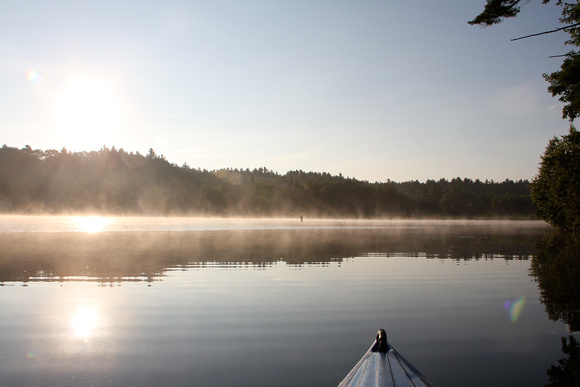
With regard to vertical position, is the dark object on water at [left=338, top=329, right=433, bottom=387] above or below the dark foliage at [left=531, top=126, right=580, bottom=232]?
below

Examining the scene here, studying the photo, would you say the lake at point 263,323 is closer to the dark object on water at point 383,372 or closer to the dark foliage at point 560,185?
the dark object on water at point 383,372

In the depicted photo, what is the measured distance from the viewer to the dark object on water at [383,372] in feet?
17.7

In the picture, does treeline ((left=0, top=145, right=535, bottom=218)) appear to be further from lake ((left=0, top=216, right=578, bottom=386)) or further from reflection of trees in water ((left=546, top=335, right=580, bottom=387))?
reflection of trees in water ((left=546, top=335, right=580, bottom=387))

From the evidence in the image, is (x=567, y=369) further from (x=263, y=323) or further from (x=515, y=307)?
(x=263, y=323)

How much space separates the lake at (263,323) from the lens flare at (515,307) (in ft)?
0.10

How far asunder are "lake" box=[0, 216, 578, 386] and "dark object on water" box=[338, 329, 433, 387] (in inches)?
38.0

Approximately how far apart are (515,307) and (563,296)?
2279mm

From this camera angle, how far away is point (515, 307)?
1223cm

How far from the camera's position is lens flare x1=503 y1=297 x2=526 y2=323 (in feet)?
36.7

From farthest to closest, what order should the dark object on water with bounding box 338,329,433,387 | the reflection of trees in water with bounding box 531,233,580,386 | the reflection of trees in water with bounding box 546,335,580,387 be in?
the reflection of trees in water with bounding box 531,233,580,386, the reflection of trees in water with bounding box 546,335,580,387, the dark object on water with bounding box 338,329,433,387

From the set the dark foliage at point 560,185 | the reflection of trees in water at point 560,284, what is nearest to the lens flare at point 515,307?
the reflection of trees in water at point 560,284

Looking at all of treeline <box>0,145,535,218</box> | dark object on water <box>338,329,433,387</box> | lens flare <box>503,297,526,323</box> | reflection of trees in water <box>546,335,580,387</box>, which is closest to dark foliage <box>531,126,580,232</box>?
lens flare <box>503,297,526,323</box>

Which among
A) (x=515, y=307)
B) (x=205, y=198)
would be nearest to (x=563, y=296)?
(x=515, y=307)

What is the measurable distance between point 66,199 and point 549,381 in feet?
604
